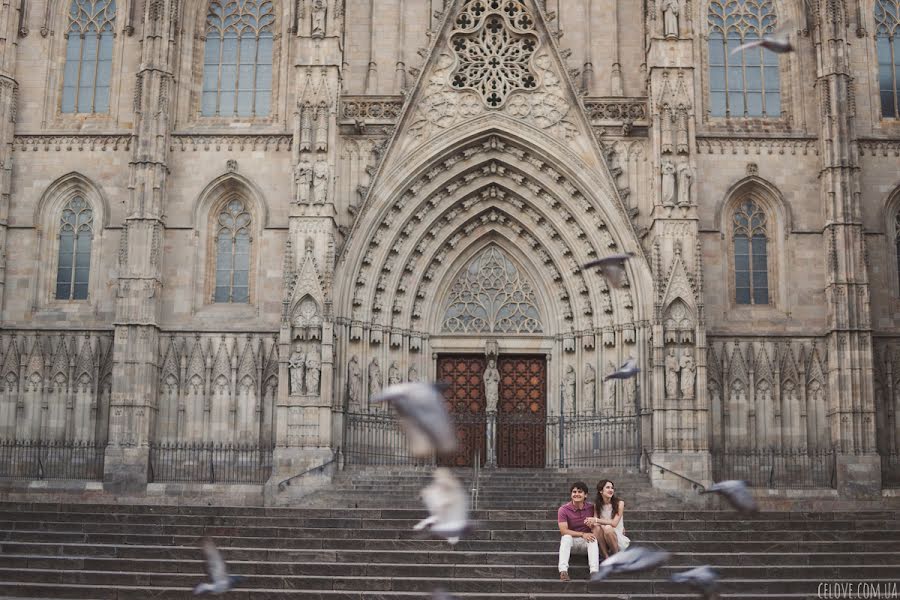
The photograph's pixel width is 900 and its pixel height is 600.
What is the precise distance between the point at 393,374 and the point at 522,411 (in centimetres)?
321

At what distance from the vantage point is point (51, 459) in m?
25.3

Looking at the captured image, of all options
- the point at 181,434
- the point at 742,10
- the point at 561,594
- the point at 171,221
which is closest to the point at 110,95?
the point at 171,221

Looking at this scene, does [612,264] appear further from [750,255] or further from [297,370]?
[750,255]

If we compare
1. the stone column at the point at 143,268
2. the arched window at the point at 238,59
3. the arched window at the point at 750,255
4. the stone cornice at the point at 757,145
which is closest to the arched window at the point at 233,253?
the stone column at the point at 143,268

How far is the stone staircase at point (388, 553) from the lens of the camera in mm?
14969

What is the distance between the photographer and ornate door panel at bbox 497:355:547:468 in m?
26.2

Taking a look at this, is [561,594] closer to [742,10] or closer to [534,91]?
[534,91]

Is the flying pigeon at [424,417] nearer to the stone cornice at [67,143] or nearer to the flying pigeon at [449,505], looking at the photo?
the flying pigeon at [449,505]

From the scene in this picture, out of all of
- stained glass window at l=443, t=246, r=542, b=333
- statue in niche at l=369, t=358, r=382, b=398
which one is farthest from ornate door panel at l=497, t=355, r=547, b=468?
statue in niche at l=369, t=358, r=382, b=398

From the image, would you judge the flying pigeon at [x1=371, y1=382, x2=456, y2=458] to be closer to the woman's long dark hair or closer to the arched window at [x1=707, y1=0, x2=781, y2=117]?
the woman's long dark hair

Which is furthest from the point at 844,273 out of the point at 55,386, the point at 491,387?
the point at 55,386

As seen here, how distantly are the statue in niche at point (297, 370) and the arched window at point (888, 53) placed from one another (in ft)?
48.5

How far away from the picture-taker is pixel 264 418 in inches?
1000

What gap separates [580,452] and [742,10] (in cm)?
1148
